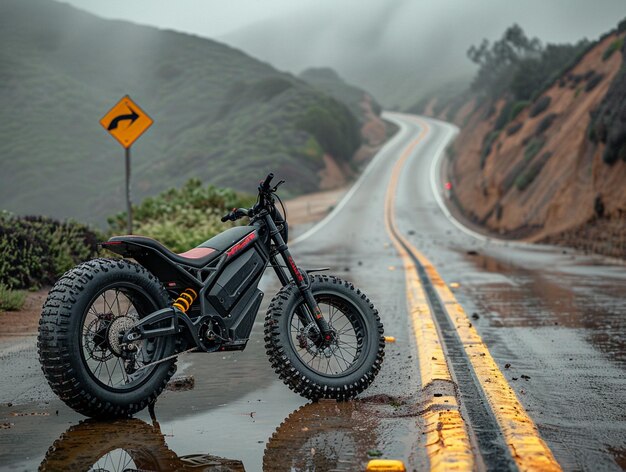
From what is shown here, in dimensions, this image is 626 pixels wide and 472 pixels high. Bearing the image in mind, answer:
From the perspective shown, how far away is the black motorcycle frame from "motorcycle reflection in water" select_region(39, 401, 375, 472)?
0.64 m

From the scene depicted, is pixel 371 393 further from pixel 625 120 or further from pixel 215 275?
pixel 625 120

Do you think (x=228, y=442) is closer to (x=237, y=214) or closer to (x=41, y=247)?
(x=237, y=214)

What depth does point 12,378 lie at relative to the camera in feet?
19.9

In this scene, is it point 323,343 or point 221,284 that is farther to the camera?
point 323,343

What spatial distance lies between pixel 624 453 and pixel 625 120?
24.7 metres

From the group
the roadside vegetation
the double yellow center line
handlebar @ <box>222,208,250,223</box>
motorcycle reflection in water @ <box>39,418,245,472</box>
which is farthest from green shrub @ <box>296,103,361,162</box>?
motorcycle reflection in water @ <box>39,418,245,472</box>

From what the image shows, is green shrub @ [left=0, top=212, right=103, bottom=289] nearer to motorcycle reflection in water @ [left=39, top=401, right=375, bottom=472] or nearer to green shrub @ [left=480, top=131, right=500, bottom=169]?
motorcycle reflection in water @ [left=39, top=401, right=375, bottom=472]

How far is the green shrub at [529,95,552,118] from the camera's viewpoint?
48594 mm

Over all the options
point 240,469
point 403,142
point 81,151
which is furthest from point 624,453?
point 403,142

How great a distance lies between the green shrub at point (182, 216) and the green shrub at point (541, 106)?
88.6 feet

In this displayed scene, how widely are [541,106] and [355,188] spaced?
851 inches

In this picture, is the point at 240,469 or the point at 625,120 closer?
the point at 240,469

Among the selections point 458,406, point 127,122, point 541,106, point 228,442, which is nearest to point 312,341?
point 458,406

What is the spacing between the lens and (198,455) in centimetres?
401
